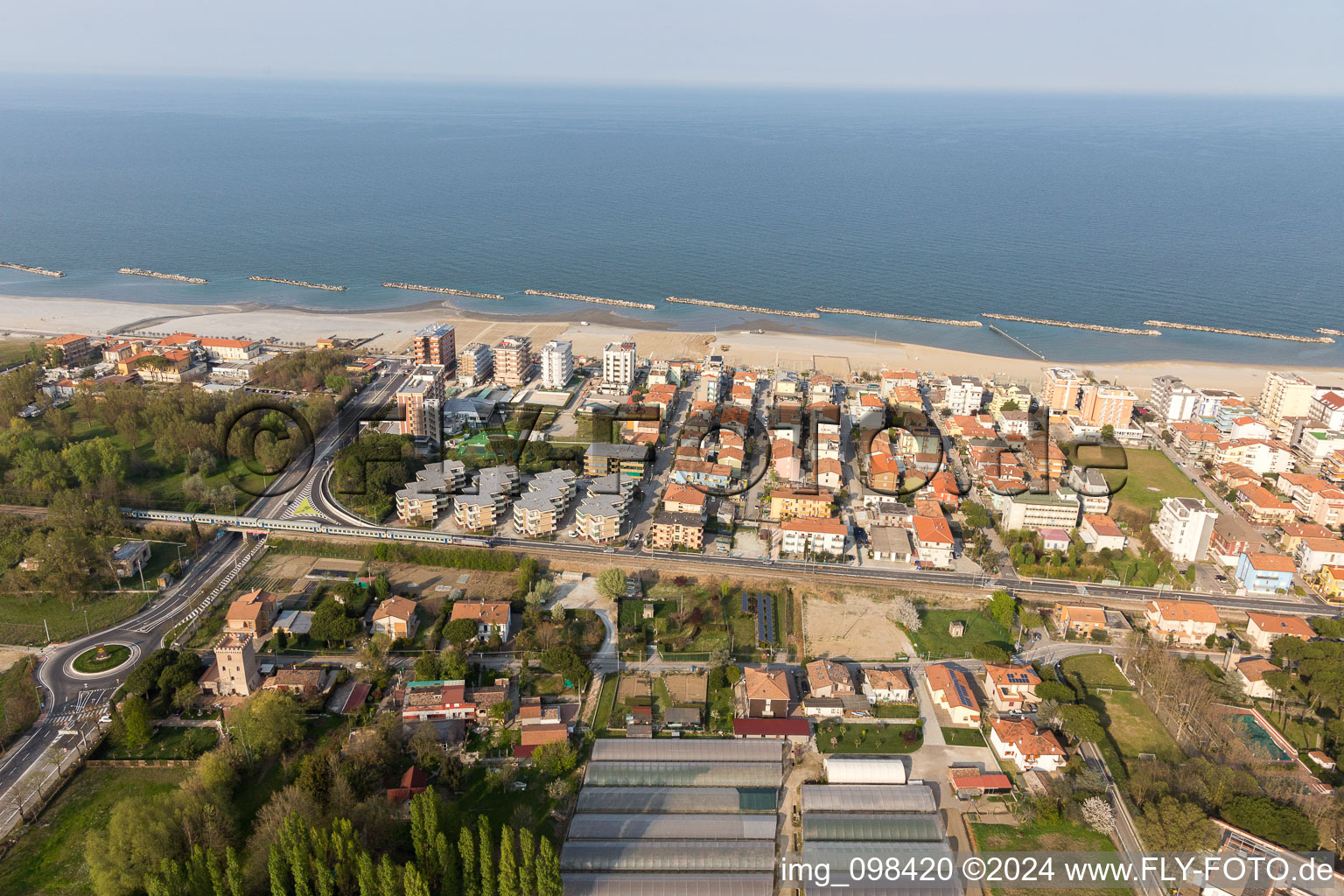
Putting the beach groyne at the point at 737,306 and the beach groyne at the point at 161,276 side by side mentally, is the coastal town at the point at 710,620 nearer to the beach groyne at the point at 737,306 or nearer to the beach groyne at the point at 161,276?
the beach groyne at the point at 737,306

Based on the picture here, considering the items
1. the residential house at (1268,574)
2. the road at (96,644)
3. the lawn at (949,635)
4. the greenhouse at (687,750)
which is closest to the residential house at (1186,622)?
the residential house at (1268,574)

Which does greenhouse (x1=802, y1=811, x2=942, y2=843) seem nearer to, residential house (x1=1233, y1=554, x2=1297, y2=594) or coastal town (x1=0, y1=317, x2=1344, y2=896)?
coastal town (x1=0, y1=317, x2=1344, y2=896)

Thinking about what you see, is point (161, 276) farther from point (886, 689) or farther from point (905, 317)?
point (886, 689)

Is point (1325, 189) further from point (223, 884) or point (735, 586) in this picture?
point (223, 884)

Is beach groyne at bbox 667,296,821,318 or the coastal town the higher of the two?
beach groyne at bbox 667,296,821,318

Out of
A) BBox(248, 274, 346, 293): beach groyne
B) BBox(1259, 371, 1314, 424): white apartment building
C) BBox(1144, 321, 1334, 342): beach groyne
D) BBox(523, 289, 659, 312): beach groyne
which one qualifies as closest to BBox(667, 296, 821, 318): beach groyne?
BBox(523, 289, 659, 312): beach groyne

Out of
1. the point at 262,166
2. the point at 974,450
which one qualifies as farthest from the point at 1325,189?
the point at 262,166
